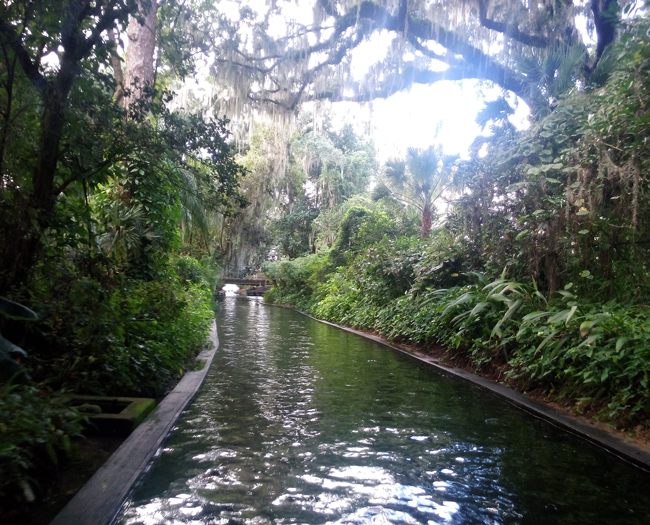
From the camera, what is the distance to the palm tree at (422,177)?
1606cm

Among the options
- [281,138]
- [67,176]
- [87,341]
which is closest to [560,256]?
[87,341]

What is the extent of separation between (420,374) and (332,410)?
107 inches

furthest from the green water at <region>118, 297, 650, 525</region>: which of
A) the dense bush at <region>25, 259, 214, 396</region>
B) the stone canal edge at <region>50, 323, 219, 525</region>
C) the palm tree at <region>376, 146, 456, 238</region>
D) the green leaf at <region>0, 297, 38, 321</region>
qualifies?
the palm tree at <region>376, 146, 456, 238</region>

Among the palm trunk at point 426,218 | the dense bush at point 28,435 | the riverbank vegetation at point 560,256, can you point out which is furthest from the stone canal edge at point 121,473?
the palm trunk at point 426,218

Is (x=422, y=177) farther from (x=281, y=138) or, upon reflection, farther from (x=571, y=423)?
(x=571, y=423)

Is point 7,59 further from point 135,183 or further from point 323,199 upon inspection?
point 323,199

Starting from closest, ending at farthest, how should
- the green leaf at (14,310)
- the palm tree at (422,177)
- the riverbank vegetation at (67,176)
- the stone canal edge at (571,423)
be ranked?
1. the green leaf at (14,310)
2. the stone canal edge at (571,423)
3. the riverbank vegetation at (67,176)
4. the palm tree at (422,177)

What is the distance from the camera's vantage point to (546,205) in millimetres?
7844

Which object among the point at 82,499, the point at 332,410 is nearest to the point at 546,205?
the point at 332,410

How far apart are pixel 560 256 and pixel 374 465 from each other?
5145 millimetres

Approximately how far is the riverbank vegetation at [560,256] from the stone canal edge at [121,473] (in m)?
4.13

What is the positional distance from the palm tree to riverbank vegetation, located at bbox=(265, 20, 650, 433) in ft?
15.5

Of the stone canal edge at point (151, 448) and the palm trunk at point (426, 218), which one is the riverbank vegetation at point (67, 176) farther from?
the palm trunk at point (426, 218)

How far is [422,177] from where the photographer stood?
16.1 metres
